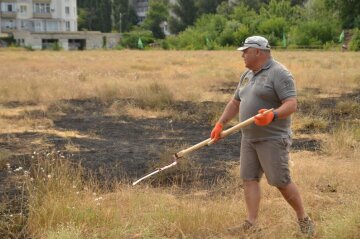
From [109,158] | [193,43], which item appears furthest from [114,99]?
[193,43]

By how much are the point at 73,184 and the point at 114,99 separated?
33.2ft

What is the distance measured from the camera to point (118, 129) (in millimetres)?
11172

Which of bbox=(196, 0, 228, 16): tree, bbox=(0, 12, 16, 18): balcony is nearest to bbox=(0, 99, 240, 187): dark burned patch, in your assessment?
bbox=(196, 0, 228, 16): tree

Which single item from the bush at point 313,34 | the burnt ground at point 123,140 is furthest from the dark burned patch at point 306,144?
the bush at point 313,34

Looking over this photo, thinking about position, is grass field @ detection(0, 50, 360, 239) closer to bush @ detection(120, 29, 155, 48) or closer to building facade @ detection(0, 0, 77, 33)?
bush @ detection(120, 29, 155, 48)

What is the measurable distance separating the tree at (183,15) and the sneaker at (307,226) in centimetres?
8628

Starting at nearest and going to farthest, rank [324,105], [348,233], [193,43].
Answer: [348,233] < [324,105] < [193,43]

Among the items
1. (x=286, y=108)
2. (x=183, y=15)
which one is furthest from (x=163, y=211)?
(x=183, y=15)

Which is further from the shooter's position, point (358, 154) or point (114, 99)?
point (114, 99)

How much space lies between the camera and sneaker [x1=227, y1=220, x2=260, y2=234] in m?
4.88

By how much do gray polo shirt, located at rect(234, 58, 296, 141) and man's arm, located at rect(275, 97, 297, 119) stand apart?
0.16ft

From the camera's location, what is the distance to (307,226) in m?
4.74

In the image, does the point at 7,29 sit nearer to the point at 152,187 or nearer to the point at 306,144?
the point at 306,144

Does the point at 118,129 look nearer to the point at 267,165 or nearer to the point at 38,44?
the point at 267,165
